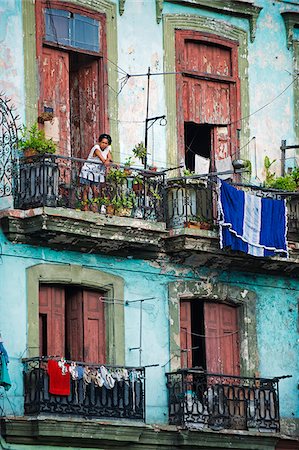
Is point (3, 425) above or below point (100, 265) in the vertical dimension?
below

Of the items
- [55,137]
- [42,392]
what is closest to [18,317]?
[42,392]

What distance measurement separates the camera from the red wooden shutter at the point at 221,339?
3328cm

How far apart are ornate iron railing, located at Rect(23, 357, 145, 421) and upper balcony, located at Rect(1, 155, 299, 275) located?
214 centimetres

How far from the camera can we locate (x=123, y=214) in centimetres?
3166

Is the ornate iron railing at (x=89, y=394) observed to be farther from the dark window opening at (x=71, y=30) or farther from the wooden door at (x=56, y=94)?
the dark window opening at (x=71, y=30)

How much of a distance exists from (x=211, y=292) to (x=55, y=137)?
403cm

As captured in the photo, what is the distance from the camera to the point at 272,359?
33906mm

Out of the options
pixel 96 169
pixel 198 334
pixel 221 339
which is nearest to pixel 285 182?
pixel 221 339

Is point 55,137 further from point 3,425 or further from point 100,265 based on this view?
point 3,425

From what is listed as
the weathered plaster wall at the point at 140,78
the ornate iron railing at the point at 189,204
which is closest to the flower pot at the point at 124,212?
the ornate iron railing at the point at 189,204

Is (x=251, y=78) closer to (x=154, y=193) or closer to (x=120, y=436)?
(x=154, y=193)

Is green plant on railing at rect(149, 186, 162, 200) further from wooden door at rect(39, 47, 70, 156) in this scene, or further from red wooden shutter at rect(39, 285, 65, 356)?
red wooden shutter at rect(39, 285, 65, 356)

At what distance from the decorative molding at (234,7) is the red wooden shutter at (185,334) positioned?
17.6 ft

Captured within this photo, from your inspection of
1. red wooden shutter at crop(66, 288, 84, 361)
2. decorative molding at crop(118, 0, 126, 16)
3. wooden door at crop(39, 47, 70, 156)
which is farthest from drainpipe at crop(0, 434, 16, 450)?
decorative molding at crop(118, 0, 126, 16)
